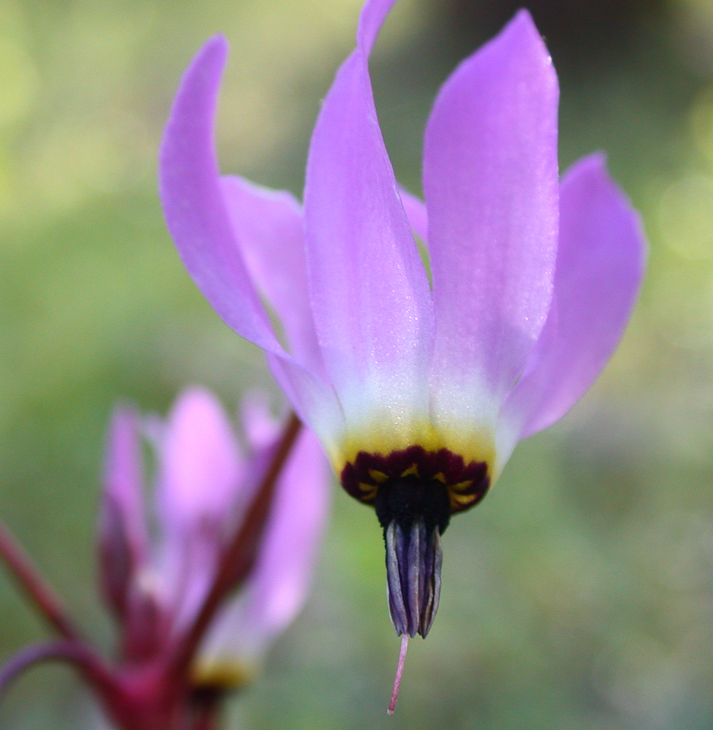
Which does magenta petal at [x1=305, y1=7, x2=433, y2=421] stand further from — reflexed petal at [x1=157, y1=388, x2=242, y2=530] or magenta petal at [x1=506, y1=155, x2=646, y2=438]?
reflexed petal at [x1=157, y1=388, x2=242, y2=530]

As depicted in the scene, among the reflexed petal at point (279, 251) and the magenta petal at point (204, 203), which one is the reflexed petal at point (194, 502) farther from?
the magenta petal at point (204, 203)

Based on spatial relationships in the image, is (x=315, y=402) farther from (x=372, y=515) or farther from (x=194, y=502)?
(x=372, y=515)

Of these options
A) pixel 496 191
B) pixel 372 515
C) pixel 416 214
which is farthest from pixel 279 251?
pixel 372 515

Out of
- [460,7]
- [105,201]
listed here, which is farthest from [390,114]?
[105,201]

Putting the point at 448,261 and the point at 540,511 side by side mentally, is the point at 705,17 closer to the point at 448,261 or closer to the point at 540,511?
the point at 540,511

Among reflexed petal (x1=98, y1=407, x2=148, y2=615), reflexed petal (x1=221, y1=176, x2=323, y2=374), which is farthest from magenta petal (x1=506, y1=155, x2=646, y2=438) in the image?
reflexed petal (x1=98, y1=407, x2=148, y2=615)
